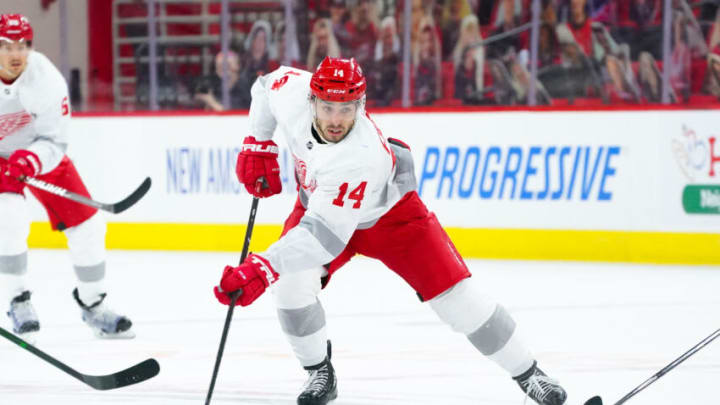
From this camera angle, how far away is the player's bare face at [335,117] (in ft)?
8.06

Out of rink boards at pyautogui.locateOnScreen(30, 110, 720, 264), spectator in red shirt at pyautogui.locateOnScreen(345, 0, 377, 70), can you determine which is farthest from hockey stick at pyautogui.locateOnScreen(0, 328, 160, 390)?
spectator in red shirt at pyautogui.locateOnScreen(345, 0, 377, 70)

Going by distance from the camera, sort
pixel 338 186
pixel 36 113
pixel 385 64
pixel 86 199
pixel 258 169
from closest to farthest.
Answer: pixel 338 186 → pixel 258 169 → pixel 86 199 → pixel 36 113 → pixel 385 64

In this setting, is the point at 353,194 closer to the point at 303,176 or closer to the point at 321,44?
the point at 303,176

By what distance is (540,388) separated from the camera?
2693mm

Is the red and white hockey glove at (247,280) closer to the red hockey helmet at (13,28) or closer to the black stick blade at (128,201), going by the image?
the black stick blade at (128,201)

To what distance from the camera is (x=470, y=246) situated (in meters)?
6.12

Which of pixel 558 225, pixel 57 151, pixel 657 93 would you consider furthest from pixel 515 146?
pixel 57 151

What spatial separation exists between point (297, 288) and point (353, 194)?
458mm

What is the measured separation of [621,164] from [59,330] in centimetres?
337

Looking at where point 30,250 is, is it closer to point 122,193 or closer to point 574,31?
point 122,193

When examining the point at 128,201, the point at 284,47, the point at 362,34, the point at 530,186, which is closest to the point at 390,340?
the point at 128,201

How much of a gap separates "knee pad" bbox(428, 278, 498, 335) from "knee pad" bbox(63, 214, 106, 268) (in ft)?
5.53

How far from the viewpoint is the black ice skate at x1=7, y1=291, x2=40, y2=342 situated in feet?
12.5

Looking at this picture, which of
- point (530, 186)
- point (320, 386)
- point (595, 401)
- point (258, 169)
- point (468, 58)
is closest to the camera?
point (595, 401)
